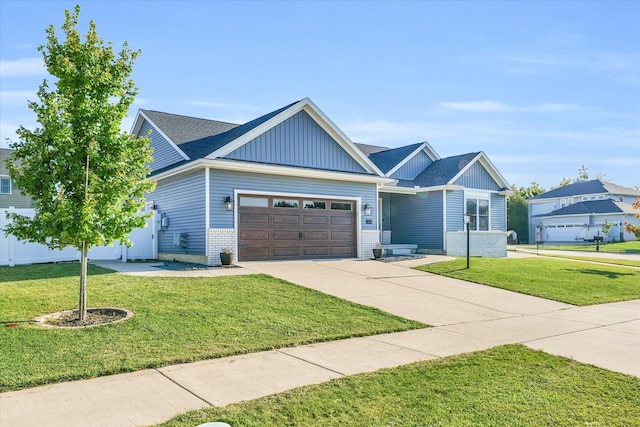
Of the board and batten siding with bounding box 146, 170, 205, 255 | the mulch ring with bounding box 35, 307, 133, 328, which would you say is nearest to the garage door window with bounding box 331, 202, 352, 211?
the board and batten siding with bounding box 146, 170, 205, 255

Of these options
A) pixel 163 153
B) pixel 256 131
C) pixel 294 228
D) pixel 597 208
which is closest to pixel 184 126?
pixel 163 153

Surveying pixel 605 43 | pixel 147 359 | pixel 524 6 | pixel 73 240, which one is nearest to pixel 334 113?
pixel 524 6

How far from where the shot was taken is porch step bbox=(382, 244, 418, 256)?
73.1ft

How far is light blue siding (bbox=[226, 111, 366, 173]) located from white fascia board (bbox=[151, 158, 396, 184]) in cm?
40

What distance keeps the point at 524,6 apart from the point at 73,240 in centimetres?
1207

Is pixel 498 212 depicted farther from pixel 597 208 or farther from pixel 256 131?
pixel 597 208

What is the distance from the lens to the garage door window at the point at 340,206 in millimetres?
17906

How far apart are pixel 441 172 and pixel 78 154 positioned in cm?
1900

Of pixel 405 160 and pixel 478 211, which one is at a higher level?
pixel 405 160

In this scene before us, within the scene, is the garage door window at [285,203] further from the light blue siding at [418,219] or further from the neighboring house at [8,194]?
the neighboring house at [8,194]

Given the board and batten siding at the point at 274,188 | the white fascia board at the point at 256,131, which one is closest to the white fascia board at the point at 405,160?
the board and batten siding at the point at 274,188

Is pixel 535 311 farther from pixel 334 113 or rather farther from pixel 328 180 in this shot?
pixel 334 113

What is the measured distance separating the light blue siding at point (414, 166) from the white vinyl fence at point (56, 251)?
1266 centimetres

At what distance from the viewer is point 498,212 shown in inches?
974
